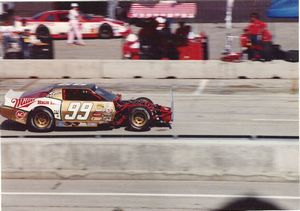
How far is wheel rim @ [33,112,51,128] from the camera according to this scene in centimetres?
1434

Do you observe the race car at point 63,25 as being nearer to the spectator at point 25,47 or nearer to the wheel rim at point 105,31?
the wheel rim at point 105,31

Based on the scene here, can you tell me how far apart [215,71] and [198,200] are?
1186 centimetres

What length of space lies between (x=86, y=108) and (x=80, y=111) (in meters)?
0.16

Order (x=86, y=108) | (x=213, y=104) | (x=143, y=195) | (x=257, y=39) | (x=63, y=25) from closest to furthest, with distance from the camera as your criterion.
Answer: (x=143, y=195), (x=86, y=108), (x=213, y=104), (x=257, y=39), (x=63, y=25)

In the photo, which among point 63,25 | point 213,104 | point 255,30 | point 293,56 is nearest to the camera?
point 213,104

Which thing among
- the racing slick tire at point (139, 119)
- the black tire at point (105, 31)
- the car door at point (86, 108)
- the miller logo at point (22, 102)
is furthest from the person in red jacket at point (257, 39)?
the black tire at point (105, 31)

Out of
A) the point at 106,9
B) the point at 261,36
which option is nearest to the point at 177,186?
the point at 261,36

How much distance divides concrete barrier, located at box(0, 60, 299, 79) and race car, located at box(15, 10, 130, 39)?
9700 millimetres

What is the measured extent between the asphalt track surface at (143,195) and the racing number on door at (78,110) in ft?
12.6

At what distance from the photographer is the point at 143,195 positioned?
9.91 metres

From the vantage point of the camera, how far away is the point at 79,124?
1438 centimetres

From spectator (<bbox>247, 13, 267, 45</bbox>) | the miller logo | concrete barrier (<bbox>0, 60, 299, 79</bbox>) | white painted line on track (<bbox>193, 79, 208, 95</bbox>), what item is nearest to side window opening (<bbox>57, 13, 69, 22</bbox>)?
concrete barrier (<bbox>0, 60, 299, 79</bbox>)

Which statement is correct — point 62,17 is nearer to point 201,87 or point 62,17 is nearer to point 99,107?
point 201,87

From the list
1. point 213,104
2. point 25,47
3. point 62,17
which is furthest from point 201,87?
point 62,17
